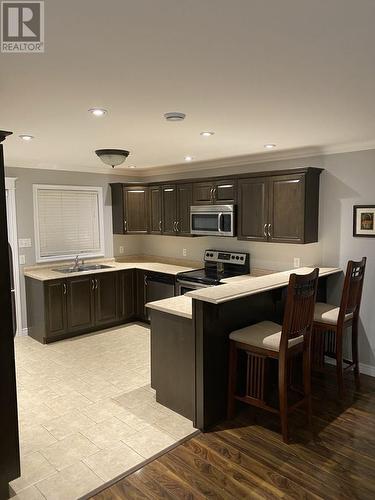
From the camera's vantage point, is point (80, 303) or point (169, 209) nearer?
point (80, 303)

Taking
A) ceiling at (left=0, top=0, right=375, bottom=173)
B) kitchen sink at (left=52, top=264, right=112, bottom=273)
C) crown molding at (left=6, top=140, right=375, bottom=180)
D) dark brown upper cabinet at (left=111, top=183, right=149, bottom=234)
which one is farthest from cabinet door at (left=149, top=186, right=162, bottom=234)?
ceiling at (left=0, top=0, right=375, bottom=173)

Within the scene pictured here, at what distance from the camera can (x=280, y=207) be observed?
4254 mm

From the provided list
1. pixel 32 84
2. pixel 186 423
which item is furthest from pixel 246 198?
pixel 32 84

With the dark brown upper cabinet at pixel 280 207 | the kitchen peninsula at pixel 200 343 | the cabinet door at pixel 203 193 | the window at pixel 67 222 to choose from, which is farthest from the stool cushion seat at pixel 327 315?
the window at pixel 67 222

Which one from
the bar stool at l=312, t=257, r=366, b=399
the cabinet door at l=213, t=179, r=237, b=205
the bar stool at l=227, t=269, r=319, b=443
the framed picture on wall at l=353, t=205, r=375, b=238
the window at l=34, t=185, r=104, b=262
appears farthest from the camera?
the window at l=34, t=185, r=104, b=262

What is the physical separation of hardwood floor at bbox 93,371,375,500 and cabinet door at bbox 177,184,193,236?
281 centimetres

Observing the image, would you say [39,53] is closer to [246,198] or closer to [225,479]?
[225,479]

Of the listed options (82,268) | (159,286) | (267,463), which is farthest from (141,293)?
(267,463)

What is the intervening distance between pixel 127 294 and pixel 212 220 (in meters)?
1.84

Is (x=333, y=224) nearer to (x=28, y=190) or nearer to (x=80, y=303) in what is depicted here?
(x=80, y=303)

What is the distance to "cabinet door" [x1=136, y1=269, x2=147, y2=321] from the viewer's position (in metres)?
5.73

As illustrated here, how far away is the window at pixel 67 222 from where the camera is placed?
5.40 m

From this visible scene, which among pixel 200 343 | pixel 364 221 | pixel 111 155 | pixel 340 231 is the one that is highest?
pixel 111 155

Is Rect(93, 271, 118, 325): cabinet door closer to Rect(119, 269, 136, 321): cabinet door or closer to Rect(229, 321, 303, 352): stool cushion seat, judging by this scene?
Rect(119, 269, 136, 321): cabinet door
